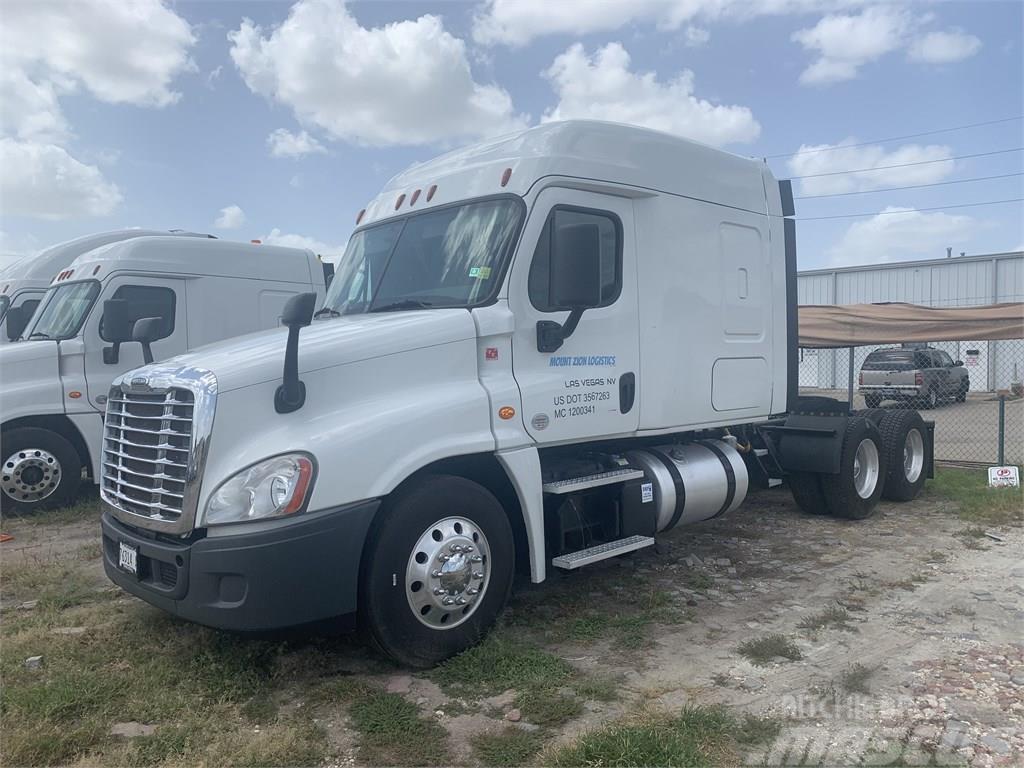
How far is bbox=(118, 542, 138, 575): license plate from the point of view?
423 cm

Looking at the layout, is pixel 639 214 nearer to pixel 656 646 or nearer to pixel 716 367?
pixel 716 367

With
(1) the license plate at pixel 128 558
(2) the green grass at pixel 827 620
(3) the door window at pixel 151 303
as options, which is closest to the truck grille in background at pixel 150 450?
(1) the license plate at pixel 128 558

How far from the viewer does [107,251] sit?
970 cm

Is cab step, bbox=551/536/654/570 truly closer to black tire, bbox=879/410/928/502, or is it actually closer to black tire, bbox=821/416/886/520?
black tire, bbox=821/416/886/520

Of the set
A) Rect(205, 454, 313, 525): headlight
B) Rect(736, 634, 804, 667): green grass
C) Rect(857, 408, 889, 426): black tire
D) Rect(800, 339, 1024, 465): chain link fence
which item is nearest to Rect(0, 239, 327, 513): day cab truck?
Rect(205, 454, 313, 525): headlight

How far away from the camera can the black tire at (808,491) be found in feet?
27.1

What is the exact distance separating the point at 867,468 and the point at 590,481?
477 cm

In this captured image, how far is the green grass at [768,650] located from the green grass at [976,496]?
459 centimetres

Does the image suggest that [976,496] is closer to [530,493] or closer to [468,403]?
[530,493]

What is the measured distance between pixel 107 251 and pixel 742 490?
26.0 feet

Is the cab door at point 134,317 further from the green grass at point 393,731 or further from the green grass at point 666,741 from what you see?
the green grass at point 666,741

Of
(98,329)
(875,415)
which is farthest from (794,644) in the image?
(98,329)

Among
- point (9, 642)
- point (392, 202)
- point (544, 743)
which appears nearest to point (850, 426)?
point (392, 202)

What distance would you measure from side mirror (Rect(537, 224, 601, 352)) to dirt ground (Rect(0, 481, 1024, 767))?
1.90m
